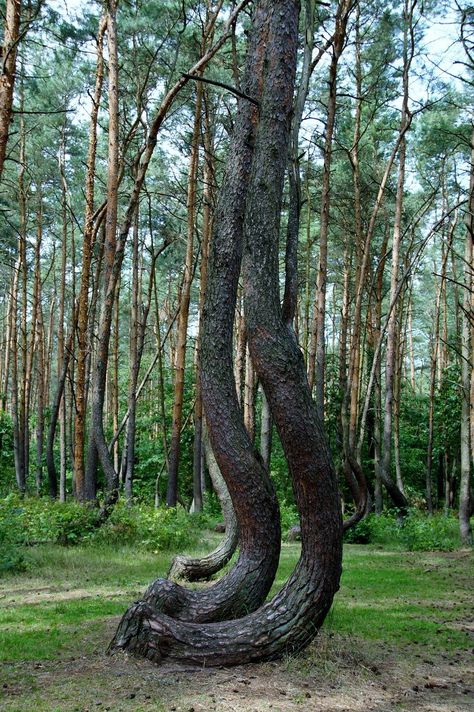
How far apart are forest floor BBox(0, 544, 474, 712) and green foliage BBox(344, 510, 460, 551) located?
4.58 metres

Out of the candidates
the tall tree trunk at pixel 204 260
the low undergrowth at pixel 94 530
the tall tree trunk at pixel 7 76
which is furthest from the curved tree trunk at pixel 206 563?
the tall tree trunk at pixel 204 260

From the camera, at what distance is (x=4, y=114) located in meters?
9.26

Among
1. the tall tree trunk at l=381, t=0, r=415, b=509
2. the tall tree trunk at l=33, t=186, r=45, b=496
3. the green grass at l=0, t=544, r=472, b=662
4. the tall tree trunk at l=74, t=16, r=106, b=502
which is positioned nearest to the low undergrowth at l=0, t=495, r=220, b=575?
the green grass at l=0, t=544, r=472, b=662

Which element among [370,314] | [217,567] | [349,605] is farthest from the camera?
[370,314]

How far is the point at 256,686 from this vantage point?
14.5 ft

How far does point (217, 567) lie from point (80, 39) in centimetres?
1097

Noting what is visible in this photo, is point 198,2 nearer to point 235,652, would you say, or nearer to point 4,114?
point 4,114

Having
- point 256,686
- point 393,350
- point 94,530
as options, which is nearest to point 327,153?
point 393,350

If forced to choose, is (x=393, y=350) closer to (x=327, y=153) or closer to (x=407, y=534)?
(x=407, y=534)

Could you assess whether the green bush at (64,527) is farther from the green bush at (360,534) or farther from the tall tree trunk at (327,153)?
the green bush at (360,534)

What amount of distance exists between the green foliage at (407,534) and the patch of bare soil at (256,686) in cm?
815

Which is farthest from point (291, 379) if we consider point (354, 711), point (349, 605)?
point (349, 605)

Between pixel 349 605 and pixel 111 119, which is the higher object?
pixel 111 119

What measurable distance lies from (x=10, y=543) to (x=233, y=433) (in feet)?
18.3
